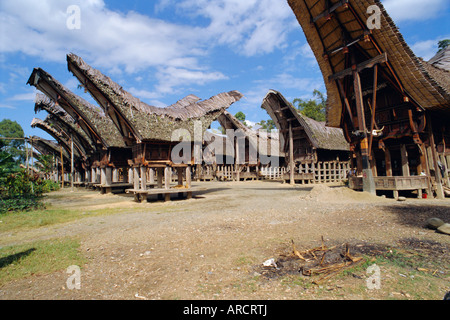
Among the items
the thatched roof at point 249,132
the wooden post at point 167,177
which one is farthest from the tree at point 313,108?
the wooden post at point 167,177

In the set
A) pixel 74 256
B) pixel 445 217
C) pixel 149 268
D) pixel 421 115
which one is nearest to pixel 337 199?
pixel 445 217

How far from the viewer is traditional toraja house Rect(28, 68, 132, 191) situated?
16.0 meters

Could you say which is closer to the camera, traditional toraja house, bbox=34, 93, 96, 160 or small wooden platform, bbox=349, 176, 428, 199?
small wooden platform, bbox=349, 176, 428, 199

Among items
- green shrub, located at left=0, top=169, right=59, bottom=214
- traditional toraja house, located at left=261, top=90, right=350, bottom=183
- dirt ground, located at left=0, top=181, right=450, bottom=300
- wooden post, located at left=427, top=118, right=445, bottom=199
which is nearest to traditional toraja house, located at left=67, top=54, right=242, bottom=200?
green shrub, located at left=0, top=169, right=59, bottom=214

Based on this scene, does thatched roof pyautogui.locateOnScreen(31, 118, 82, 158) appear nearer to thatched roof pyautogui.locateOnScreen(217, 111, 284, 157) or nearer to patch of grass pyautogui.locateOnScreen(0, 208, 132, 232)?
thatched roof pyautogui.locateOnScreen(217, 111, 284, 157)

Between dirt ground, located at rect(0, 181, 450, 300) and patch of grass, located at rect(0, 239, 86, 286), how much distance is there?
0.78ft

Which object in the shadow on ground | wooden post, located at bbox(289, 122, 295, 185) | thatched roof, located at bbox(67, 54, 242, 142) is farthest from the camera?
wooden post, located at bbox(289, 122, 295, 185)

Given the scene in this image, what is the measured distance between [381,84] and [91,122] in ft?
65.2

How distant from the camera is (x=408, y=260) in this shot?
12.7ft

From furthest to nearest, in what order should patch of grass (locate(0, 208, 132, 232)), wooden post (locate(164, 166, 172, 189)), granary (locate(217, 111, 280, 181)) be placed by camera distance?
granary (locate(217, 111, 280, 181)) → wooden post (locate(164, 166, 172, 189)) → patch of grass (locate(0, 208, 132, 232))

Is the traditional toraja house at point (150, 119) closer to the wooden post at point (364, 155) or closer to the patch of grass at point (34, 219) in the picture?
the patch of grass at point (34, 219)

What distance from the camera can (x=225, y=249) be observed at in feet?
15.7
